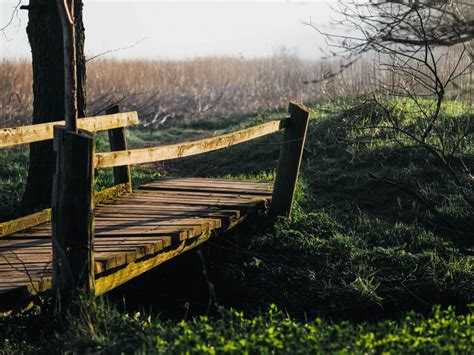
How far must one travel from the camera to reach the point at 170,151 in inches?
238

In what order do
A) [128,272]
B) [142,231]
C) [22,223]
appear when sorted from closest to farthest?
[128,272]
[142,231]
[22,223]

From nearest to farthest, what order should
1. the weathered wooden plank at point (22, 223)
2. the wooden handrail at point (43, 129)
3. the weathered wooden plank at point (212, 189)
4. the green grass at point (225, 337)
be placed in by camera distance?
the green grass at point (225, 337) < the wooden handrail at point (43, 129) < the weathered wooden plank at point (22, 223) < the weathered wooden plank at point (212, 189)

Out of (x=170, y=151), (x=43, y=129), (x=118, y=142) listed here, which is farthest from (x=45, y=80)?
(x=170, y=151)

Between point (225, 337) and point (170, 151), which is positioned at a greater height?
point (170, 151)

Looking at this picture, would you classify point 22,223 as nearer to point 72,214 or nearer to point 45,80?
point 72,214

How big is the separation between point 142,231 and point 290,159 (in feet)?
7.05

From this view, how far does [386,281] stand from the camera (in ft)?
21.9

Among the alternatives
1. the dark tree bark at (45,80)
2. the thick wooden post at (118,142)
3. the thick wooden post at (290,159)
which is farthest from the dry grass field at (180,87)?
the thick wooden post at (118,142)

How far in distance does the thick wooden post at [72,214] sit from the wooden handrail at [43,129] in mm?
951

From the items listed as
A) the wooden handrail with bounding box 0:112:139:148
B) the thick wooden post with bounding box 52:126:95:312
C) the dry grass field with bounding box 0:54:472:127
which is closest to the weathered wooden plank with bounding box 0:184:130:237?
the wooden handrail with bounding box 0:112:139:148

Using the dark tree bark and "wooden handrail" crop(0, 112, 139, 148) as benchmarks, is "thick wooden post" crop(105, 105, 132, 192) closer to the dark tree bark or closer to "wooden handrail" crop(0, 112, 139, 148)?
"wooden handrail" crop(0, 112, 139, 148)

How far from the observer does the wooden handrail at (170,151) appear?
203 inches

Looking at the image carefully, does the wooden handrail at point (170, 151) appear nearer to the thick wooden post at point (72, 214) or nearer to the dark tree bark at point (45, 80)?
the thick wooden post at point (72, 214)

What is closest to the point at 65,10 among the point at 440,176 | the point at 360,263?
the point at 360,263
